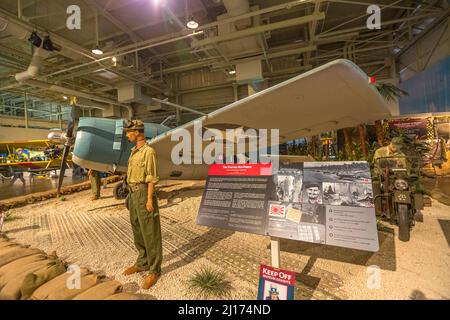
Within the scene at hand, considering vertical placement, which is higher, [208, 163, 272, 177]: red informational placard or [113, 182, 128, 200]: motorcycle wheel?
[208, 163, 272, 177]: red informational placard

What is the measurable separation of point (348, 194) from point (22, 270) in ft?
9.68

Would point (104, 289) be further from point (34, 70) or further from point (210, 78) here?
point (210, 78)

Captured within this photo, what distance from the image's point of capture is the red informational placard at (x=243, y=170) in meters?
2.09

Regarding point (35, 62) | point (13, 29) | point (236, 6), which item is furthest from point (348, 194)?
point (35, 62)

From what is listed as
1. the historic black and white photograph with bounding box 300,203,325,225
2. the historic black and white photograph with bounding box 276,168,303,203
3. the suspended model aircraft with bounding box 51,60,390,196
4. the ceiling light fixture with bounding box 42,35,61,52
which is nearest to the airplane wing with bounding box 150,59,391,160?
the suspended model aircraft with bounding box 51,60,390,196

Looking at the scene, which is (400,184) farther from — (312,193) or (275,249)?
(275,249)

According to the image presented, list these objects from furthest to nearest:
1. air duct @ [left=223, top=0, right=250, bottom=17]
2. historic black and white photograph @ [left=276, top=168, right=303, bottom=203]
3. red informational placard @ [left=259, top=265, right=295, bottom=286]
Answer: air duct @ [left=223, top=0, right=250, bottom=17]
historic black and white photograph @ [left=276, top=168, right=303, bottom=203]
red informational placard @ [left=259, top=265, right=295, bottom=286]

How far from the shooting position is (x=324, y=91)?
94.5 inches

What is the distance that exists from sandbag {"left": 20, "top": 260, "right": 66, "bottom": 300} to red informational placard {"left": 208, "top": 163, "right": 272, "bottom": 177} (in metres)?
1.71

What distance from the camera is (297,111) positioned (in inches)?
118

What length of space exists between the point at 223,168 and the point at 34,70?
415 inches

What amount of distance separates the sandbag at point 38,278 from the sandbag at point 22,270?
9 cm

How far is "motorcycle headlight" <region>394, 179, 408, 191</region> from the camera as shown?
2989mm

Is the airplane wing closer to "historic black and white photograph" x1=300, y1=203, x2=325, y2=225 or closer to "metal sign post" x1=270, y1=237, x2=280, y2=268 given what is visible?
"historic black and white photograph" x1=300, y1=203, x2=325, y2=225
